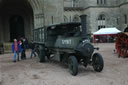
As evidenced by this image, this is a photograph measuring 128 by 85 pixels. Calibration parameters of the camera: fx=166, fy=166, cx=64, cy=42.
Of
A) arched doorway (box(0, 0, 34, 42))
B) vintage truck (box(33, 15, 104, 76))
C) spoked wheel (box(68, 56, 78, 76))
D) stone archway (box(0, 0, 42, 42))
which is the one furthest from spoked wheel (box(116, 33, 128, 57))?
arched doorway (box(0, 0, 34, 42))

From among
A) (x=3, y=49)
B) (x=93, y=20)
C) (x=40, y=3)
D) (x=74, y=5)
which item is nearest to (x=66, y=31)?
(x=40, y=3)

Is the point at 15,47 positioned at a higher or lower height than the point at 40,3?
lower

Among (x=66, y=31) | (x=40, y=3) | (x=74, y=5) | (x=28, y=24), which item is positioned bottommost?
(x=66, y=31)

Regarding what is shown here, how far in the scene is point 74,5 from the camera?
119ft

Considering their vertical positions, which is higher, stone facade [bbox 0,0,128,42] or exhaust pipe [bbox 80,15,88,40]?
stone facade [bbox 0,0,128,42]

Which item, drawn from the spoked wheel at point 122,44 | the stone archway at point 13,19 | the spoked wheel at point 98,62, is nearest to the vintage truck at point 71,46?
the spoked wheel at point 98,62

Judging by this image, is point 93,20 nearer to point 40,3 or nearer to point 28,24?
point 28,24

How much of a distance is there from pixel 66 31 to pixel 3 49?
29.2ft

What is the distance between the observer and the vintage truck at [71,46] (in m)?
6.69

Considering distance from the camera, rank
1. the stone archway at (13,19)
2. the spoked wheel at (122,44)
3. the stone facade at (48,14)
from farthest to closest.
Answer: the stone archway at (13,19) < the stone facade at (48,14) < the spoked wheel at (122,44)

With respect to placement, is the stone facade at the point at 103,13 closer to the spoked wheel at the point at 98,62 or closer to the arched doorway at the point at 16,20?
the arched doorway at the point at 16,20

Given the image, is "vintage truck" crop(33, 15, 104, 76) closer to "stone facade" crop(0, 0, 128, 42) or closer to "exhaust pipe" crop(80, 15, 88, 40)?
"exhaust pipe" crop(80, 15, 88, 40)

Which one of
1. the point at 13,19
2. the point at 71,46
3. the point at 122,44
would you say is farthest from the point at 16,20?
the point at 71,46

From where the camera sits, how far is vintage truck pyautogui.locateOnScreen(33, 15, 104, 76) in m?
6.69
